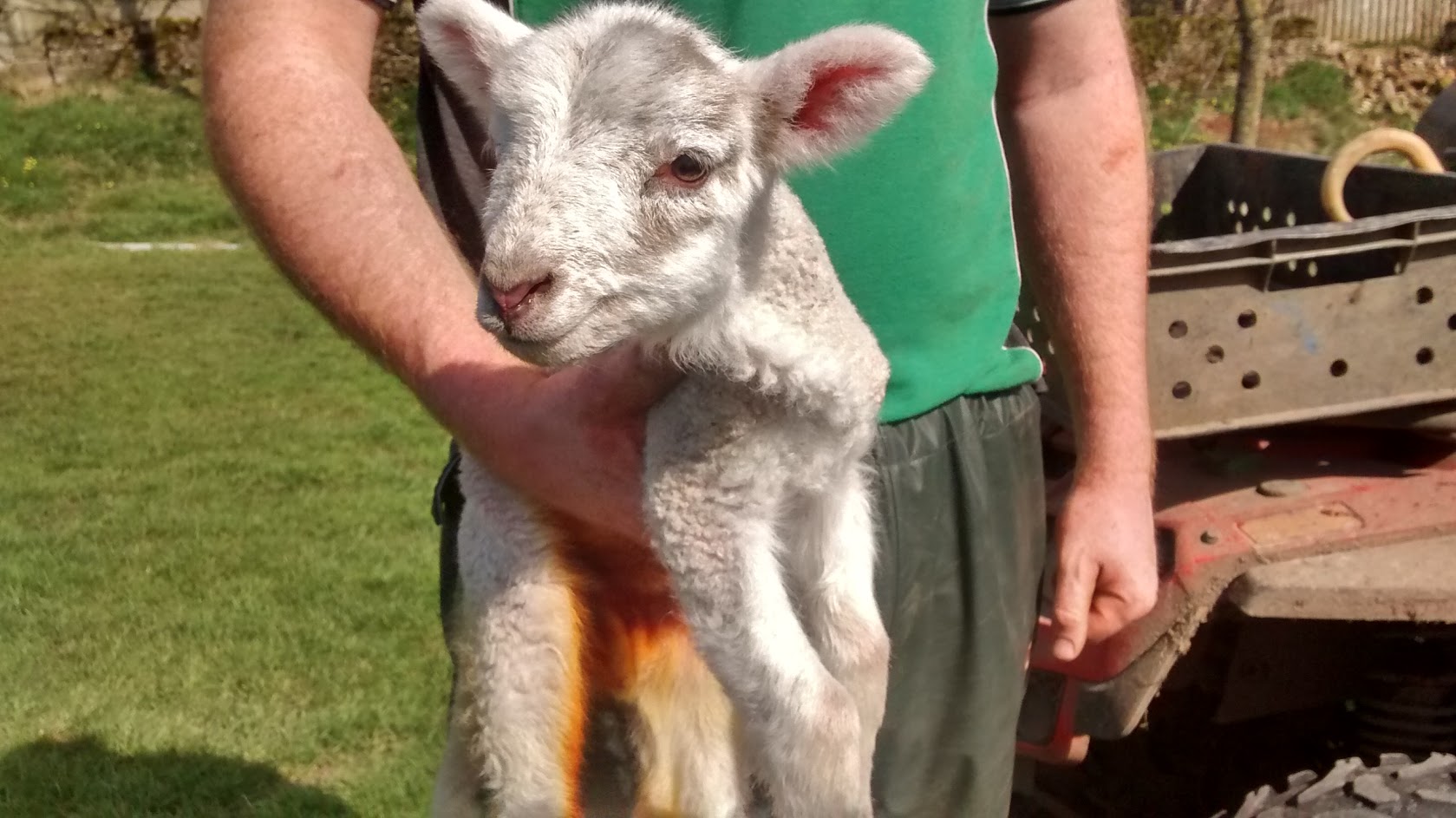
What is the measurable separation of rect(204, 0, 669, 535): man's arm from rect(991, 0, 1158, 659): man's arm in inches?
38.0

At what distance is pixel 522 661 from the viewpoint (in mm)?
1546

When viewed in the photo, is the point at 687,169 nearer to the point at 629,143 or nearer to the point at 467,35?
the point at 629,143

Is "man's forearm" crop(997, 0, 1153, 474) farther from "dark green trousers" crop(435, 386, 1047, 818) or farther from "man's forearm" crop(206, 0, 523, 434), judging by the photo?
"man's forearm" crop(206, 0, 523, 434)

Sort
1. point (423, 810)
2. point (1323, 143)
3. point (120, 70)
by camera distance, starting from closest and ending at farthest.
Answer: point (423, 810), point (1323, 143), point (120, 70)

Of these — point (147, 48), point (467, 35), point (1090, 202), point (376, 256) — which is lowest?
point (147, 48)

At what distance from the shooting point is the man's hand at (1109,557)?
222 cm

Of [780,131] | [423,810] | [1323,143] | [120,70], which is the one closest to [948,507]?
[780,131]

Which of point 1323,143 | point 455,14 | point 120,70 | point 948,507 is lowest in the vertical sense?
point 1323,143

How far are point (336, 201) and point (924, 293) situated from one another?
2.55 feet

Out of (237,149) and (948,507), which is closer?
(237,149)

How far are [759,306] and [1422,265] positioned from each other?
4.69 feet

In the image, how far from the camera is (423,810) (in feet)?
13.5

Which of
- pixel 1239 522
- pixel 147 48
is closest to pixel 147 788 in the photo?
pixel 1239 522

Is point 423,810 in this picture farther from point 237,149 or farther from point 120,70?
point 120,70
